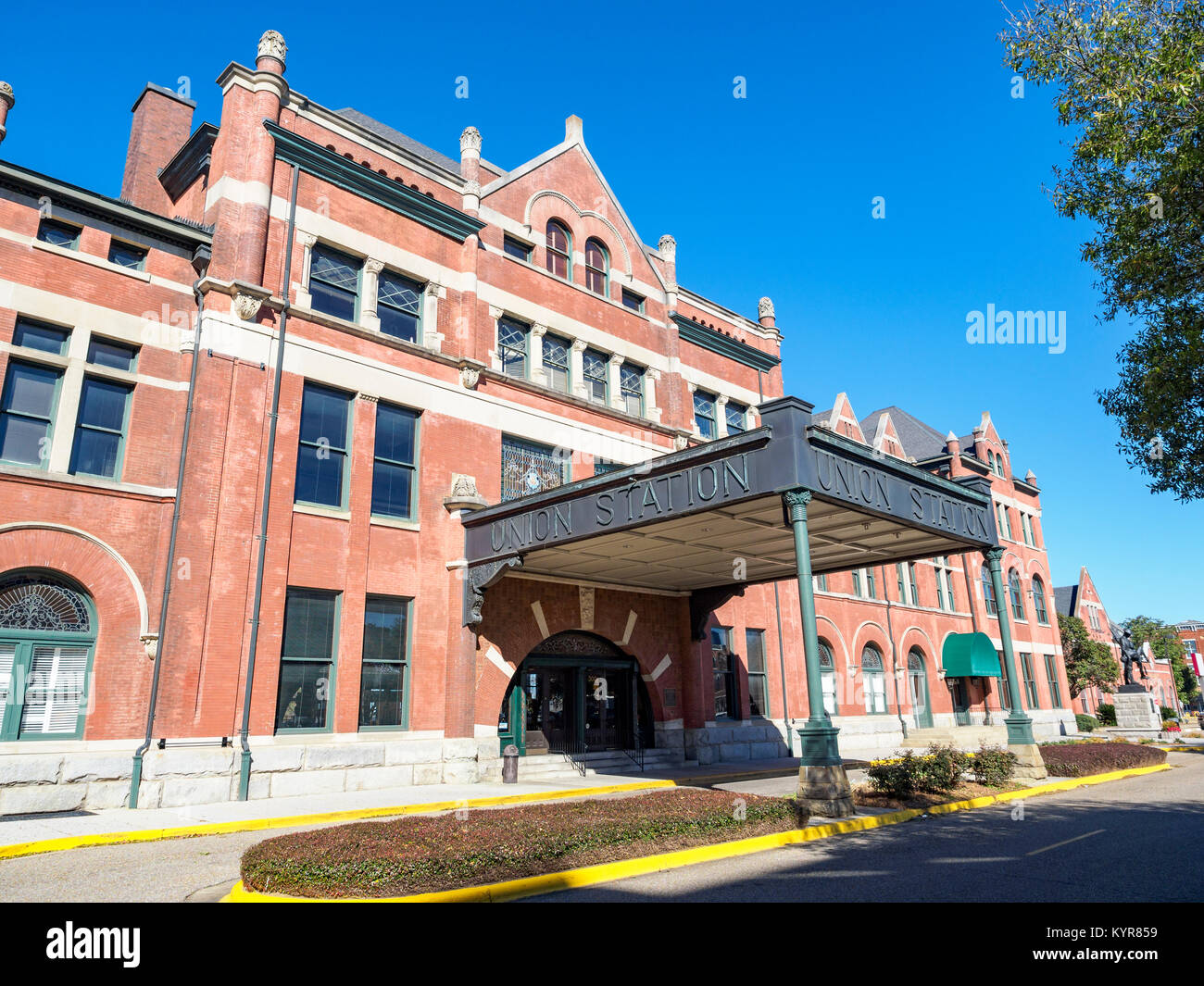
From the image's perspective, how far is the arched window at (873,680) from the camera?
107 ft

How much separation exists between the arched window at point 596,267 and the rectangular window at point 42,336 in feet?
45.6

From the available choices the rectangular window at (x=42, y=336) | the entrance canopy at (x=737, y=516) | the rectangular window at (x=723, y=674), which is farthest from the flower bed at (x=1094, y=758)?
the rectangular window at (x=42, y=336)

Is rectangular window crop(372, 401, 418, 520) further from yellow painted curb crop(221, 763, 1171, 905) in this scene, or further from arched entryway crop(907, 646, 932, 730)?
arched entryway crop(907, 646, 932, 730)

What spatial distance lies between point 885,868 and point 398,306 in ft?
52.9

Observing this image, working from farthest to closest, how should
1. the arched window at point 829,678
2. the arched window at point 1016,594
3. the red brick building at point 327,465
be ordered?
1. the arched window at point 1016,594
2. the arched window at point 829,678
3. the red brick building at point 327,465

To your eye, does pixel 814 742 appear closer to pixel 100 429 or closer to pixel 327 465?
pixel 327 465

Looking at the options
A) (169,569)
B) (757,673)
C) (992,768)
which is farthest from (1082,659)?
(169,569)

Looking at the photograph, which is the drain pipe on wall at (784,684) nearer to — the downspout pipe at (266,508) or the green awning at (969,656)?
the green awning at (969,656)

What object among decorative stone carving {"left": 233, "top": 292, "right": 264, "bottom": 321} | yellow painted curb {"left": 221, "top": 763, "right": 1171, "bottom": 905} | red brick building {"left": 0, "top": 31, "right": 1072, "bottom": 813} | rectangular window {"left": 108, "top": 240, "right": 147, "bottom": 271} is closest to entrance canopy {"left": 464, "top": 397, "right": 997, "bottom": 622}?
red brick building {"left": 0, "top": 31, "right": 1072, "bottom": 813}

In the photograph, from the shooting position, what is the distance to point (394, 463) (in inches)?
727

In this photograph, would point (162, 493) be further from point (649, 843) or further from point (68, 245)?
point (649, 843)

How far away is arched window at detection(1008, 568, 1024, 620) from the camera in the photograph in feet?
144
